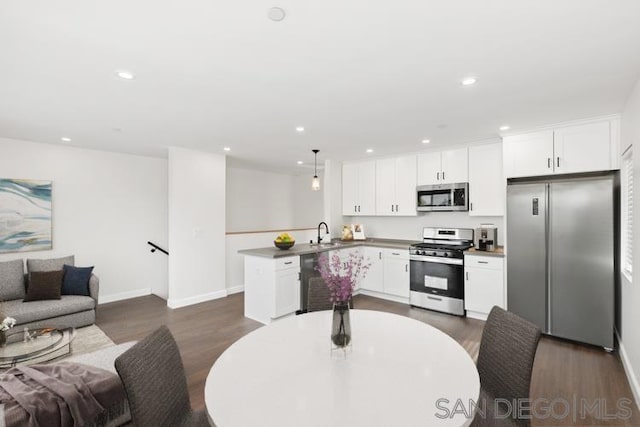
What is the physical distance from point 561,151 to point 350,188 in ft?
10.8

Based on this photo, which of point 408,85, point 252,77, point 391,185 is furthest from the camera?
point 391,185

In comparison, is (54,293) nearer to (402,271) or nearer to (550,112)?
(402,271)

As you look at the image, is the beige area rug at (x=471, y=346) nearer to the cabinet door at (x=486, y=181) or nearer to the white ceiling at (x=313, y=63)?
the cabinet door at (x=486, y=181)

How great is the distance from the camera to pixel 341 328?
4.96 feet

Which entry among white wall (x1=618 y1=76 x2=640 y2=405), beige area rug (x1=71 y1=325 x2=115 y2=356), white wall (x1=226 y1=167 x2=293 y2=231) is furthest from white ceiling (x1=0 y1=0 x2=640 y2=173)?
white wall (x1=226 y1=167 x2=293 y2=231)

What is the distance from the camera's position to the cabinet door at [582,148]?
10.7 feet

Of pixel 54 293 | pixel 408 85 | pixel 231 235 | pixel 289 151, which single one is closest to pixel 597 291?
A: pixel 408 85

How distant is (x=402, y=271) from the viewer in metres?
4.81

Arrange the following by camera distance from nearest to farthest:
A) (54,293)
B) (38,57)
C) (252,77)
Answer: (38,57)
(252,77)
(54,293)

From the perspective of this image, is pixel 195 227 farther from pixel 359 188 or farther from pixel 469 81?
pixel 469 81

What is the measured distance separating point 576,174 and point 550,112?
115cm

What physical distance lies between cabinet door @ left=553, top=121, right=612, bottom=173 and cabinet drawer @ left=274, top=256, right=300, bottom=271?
3357 mm

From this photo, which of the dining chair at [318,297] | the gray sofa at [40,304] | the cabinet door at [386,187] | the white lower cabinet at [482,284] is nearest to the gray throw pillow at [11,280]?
the gray sofa at [40,304]

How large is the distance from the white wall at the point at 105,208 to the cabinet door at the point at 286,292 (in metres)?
2.81
